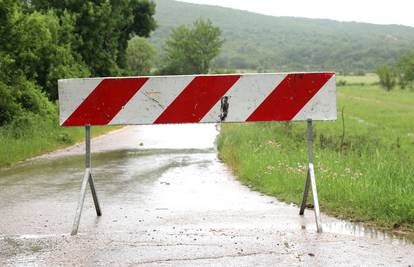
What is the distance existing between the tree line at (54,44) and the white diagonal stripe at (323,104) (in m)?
9.99

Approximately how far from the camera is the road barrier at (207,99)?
21.9ft

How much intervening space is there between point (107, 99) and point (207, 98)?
1.04 metres

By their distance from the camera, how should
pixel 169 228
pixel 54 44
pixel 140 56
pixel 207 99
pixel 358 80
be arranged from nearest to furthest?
1. pixel 169 228
2. pixel 207 99
3. pixel 54 44
4. pixel 140 56
5. pixel 358 80

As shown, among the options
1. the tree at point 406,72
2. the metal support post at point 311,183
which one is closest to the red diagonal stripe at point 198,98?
the metal support post at point 311,183

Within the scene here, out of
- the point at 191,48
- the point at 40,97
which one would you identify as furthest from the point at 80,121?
the point at 191,48

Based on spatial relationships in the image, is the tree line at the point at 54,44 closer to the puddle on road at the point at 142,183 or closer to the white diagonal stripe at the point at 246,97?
the puddle on road at the point at 142,183

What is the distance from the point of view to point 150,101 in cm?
673

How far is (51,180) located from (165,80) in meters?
4.72

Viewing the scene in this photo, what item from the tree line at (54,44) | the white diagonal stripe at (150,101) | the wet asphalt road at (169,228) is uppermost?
the tree line at (54,44)

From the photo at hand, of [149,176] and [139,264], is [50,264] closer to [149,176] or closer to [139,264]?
[139,264]

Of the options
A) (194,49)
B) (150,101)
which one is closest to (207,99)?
(150,101)

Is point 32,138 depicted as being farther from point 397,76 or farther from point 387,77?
point 397,76

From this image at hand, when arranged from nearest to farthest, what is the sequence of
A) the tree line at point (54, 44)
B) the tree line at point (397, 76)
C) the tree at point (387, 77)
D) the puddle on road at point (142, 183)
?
the puddle on road at point (142, 183)
the tree line at point (54, 44)
the tree at point (387, 77)
the tree line at point (397, 76)

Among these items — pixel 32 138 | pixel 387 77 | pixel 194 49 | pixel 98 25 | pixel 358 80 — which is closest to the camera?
pixel 32 138
